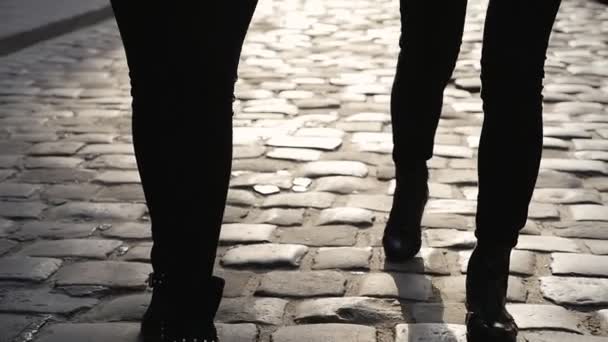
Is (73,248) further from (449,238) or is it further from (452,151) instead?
(452,151)

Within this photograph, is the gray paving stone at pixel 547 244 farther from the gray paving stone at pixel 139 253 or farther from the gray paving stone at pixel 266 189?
the gray paving stone at pixel 139 253

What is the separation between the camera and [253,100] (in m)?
5.70

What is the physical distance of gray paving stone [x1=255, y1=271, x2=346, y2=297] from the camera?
2779mm

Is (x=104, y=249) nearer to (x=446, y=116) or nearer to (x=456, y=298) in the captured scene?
(x=456, y=298)

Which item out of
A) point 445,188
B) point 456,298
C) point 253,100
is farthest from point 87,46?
point 456,298

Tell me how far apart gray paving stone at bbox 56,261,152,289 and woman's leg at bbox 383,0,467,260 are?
772 millimetres

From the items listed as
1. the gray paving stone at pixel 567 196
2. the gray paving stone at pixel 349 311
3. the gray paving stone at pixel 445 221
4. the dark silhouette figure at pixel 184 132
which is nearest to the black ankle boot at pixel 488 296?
the gray paving stone at pixel 349 311

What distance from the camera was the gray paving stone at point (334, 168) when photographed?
4.13 metres

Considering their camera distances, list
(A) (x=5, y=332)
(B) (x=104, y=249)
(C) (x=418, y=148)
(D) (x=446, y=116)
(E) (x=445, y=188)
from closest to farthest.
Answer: (A) (x=5, y=332) → (C) (x=418, y=148) → (B) (x=104, y=249) → (E) (x=445, y=188) → (D) (x=446, y=116)

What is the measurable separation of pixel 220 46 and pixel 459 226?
1.72 metres

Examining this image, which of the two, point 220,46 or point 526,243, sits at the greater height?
point 220,46

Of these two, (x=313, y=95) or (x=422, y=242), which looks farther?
(x=313, y=95)

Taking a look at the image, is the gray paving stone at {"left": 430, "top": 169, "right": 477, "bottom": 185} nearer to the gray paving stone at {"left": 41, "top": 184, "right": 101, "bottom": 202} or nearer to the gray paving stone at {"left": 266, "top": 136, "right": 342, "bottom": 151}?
the gray paving stone at {"left": 266, "top": 136, "right": 342, "bottom": 151}

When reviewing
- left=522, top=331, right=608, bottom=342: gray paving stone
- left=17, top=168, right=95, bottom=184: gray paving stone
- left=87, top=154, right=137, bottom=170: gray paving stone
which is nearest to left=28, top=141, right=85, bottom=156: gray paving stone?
left=87, top=154, right=137, bottom=170: gray paving stone
